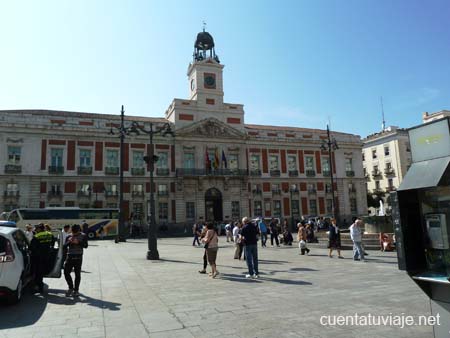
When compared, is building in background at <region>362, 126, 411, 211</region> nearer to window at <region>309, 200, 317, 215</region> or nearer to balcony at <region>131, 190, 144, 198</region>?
window at <region>309, 200, 317, 215</region>

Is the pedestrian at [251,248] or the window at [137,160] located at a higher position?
the window at [137,160]

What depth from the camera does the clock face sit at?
44.2 metres

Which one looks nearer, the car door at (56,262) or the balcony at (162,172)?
the car door at (56,262)

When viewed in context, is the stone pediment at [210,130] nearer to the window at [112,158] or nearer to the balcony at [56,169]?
the window at [112,158]

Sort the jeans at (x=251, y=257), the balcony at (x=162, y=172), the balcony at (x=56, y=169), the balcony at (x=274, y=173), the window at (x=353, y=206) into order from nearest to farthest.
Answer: the jeans at (x=251, y=257) < the balcony at (x=56, y=169) < the balcony at (x=162, y=172) < the balcony at (x=274, y=173) < the window at (x=353, y=206)

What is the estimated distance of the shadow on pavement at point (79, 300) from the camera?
6.40m

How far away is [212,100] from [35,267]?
124 ft

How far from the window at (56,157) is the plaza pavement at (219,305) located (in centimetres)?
2948

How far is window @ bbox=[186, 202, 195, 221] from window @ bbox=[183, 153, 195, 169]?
174 inches

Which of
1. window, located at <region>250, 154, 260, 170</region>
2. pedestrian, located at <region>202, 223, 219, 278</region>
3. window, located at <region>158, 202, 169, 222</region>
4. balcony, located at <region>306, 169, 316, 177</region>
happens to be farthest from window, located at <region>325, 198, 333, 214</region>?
pedestrian, located at <region>202, 223, 219, 278</region>

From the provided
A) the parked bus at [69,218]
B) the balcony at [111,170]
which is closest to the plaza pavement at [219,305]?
the parked bus at [69,218]

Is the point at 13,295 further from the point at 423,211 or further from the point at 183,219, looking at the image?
the point at 183,219

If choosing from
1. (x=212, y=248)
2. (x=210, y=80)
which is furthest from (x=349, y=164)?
(x=212, y=248)

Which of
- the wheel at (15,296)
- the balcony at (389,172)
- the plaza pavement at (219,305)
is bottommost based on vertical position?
the plaza pavement at (219,305)
